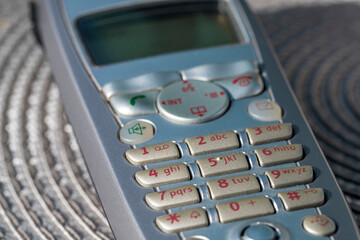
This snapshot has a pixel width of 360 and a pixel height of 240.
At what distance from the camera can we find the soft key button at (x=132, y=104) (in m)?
0.31

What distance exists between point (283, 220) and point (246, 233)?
0.02m

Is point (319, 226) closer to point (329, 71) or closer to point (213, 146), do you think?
point (213, 146)

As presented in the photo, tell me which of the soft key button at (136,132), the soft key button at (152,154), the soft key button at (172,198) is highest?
the soft key button at (136,132)

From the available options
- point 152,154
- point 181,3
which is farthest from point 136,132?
point 181,3

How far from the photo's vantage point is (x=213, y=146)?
11.4 inches

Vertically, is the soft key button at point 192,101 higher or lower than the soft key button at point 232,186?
higher

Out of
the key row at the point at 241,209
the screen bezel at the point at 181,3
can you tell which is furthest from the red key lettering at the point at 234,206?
the screen bezel at the point at 181,3

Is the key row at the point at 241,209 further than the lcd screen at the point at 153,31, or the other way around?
the lcd screen at the point at 153,31

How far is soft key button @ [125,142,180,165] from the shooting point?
0.93ft

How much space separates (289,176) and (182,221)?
5cm

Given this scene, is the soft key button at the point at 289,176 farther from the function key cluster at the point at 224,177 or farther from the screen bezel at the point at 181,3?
the screen bezel at the point at 181,3

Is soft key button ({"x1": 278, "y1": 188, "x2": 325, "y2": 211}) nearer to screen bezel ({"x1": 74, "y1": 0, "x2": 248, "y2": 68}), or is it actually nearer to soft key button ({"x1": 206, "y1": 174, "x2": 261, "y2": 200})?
soft key button ({"x1": 206, "y1": 174, "x2": 261, "y2": 200})

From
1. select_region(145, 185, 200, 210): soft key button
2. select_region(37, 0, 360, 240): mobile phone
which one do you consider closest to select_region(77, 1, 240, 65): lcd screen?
select_region(37, 0, 360, 240): mobile phone

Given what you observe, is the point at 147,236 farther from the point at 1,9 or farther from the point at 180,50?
the point at 1,9
